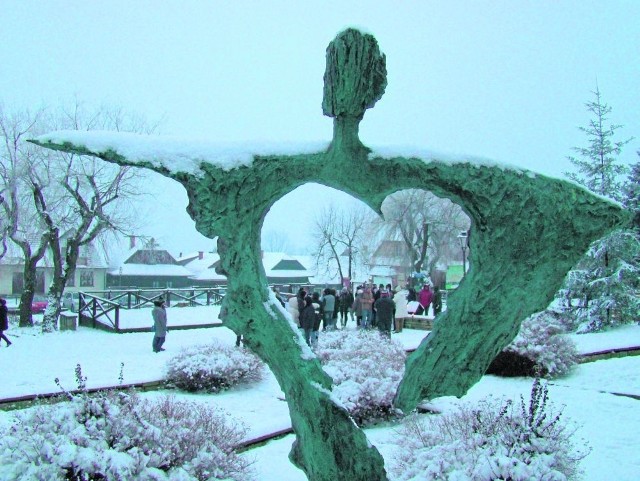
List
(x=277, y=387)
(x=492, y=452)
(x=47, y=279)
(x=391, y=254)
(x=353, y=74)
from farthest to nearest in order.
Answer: (x=47, y=279) < (x=391, y=254) < (x=277, y=387) < (x=492, y=452) < (x=353, y=74)

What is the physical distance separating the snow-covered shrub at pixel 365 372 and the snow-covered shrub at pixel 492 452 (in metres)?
1.33

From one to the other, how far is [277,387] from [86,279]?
36961 mm

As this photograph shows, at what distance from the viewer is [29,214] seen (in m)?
20.2

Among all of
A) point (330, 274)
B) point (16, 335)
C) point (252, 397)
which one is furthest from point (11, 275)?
point (252, 397)

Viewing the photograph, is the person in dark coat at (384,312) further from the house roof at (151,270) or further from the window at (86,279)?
the window at (86,279)

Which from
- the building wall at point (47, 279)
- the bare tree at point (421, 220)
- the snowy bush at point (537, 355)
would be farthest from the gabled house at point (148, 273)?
the snowy bush at point (537, 355)

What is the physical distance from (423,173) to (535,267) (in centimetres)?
94

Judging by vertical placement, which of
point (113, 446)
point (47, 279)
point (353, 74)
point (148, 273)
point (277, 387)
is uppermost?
point (353, 74)

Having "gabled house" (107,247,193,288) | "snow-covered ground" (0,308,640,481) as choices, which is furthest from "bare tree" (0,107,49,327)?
"gabled house" (107,247,193,288)

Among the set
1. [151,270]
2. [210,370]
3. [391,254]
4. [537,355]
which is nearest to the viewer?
[210,370]

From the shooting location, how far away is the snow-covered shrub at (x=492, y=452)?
5434mm

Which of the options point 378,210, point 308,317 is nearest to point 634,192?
point 308,317

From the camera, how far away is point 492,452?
5.66 meters

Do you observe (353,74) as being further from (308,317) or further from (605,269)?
(605,269)
